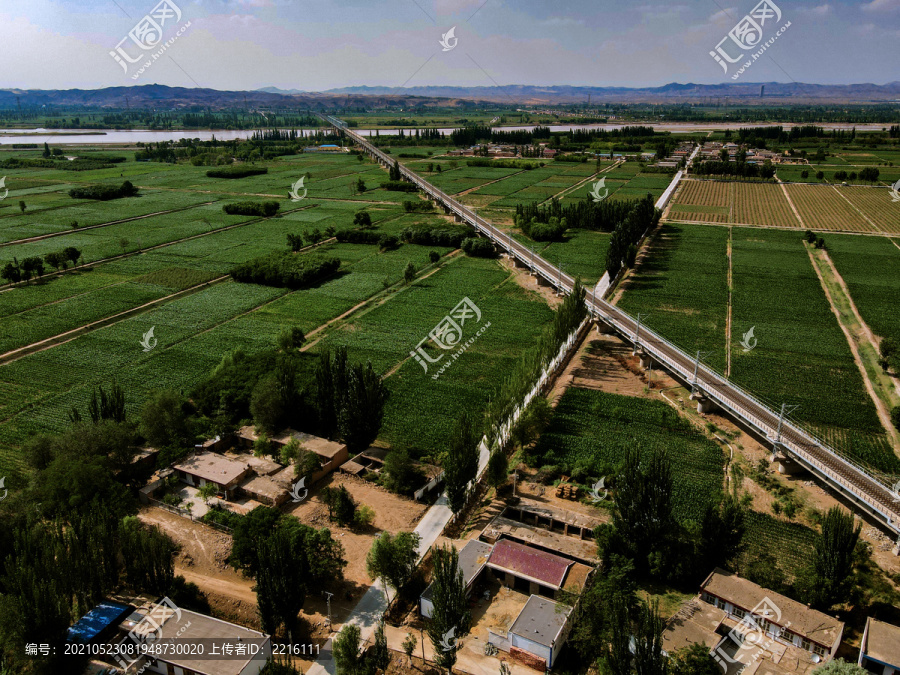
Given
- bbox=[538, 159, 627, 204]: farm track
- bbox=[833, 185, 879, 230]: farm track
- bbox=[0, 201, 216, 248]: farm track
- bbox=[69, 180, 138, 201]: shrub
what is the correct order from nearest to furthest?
1. bbox=[0, 201, 216, 248]: farm track
2. bbox=[833, 185, 879, 230]: farm track
3. bbox=[538, 159, 627, 204]: farm track
4. bbox=[69, 180, 138, 201]: shrub

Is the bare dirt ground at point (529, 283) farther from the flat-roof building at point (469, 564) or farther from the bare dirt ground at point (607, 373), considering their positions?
the flat-roof building at point (469, 564)

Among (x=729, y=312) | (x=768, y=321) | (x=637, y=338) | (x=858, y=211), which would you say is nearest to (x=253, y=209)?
(x=637, y=338)

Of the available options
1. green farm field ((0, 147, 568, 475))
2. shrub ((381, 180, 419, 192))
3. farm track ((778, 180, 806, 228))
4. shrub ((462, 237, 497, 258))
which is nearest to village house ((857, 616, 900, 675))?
green farm field ((0, 147, 568, 475))

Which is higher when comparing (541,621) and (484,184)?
(484,184)

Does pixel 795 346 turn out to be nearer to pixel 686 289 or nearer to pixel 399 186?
pixel 686 289

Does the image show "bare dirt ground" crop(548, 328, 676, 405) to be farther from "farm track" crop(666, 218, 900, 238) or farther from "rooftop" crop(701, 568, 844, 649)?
"farm track" crop(666, 218, 900, 238)

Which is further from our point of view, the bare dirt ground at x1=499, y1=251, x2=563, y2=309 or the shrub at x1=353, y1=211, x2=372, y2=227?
the shrub at x1=353, y1=211, x2=372, y2=227

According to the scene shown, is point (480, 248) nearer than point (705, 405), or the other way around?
point (705, 405)
